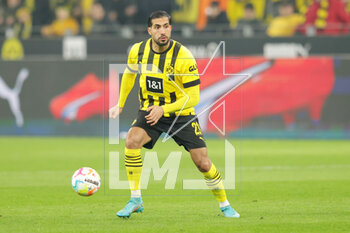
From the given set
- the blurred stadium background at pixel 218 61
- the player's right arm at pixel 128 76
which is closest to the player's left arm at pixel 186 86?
A: the player's right arm at pixel 128 76

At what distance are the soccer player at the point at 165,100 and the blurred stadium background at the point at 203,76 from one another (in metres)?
4.50

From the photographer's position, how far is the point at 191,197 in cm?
940

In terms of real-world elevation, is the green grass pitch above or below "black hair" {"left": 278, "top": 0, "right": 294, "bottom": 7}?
below

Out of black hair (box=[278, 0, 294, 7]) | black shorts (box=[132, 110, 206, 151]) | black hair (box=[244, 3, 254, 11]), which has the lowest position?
black shorts (box=[132, 110, 206, 151])

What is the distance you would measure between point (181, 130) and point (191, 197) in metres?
1.94

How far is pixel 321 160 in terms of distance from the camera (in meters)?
13.5

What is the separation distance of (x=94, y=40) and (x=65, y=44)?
2.50ft

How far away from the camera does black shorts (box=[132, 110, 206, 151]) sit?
767 cm

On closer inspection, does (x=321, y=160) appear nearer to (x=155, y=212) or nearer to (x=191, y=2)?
(x=155, y=212)

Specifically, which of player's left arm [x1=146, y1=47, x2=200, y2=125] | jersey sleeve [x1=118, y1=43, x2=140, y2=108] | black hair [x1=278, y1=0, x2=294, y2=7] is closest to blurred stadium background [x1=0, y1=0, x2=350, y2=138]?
black hair [x1=278, y1=0, x2=294, y2=7]

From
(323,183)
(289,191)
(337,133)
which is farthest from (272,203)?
(337,133)

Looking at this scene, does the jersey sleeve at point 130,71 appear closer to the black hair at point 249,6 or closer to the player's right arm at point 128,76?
the player's right arm at point 128,76

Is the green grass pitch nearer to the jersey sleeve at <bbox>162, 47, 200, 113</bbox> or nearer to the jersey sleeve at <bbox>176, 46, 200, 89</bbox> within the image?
the jersey sleeve at <bbox>162, 47, 200, 113</bbox>

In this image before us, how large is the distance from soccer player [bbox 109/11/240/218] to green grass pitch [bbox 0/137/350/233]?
1.53 ft
